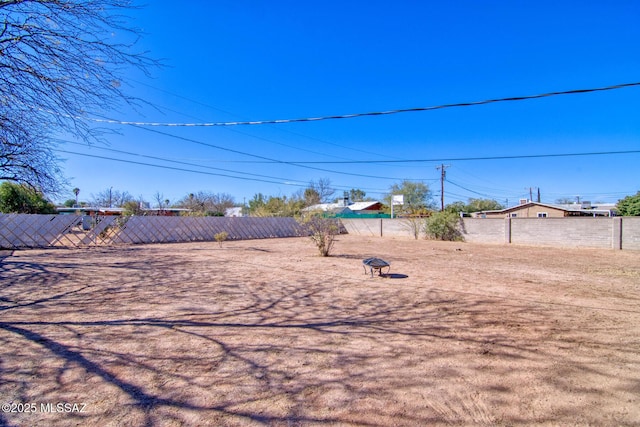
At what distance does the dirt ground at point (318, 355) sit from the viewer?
188 centimetres

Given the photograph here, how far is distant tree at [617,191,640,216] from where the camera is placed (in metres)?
19.2

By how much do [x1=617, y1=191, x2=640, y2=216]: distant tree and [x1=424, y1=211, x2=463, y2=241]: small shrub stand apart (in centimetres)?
1226

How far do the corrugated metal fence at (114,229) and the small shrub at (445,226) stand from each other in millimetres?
7534

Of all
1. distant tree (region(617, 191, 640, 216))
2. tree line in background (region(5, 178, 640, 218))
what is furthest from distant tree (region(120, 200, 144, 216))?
distant tree (region(617, 191, 640, 216))

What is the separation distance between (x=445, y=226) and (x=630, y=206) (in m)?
13.4

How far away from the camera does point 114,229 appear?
1428cm

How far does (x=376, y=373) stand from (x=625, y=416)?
146 cm

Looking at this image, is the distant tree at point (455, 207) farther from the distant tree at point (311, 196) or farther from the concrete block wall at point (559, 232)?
the distant tree at point (311, 196)

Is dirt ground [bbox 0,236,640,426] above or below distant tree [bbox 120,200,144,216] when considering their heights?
below

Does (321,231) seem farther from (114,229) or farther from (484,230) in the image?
(114,229)

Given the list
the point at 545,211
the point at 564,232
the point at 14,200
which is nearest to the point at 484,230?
the point at 564,232

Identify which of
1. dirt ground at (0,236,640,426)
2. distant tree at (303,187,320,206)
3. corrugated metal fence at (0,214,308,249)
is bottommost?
dirt ground at (0,236,640,426)

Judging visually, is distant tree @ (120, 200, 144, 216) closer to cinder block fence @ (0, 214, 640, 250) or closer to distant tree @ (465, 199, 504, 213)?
cinder block fence @ (0, 214, 640, 250)

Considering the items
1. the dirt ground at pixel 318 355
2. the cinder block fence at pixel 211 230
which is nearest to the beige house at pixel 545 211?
the cinder block fence at pixel 211 230
